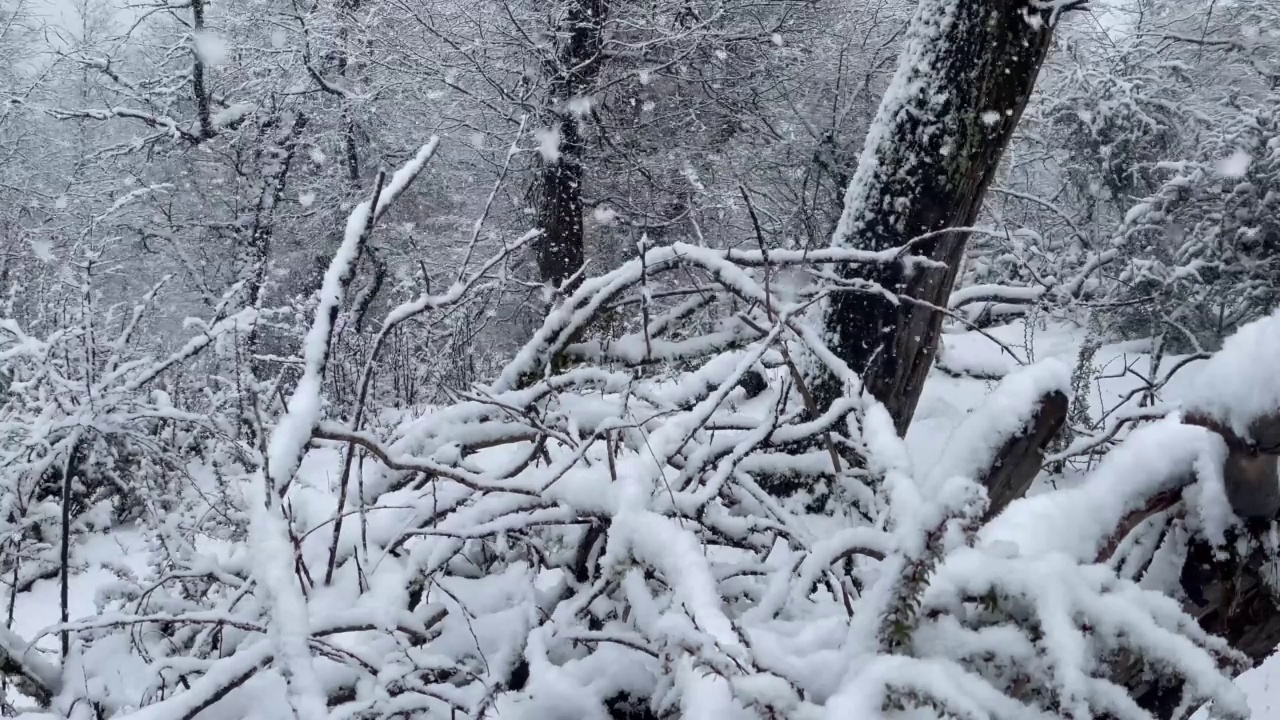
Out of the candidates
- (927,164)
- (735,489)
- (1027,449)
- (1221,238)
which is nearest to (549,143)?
(1221,238)

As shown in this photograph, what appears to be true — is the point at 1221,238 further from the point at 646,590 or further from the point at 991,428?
the point at 646,590

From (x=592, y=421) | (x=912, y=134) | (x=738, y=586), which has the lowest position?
(x=738, y=586)

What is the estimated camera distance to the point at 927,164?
2.45m

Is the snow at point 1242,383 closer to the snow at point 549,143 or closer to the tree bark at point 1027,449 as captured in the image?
the tree bark at point 1027,449

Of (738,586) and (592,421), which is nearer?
(738,586)

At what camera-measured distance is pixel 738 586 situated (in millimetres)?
1301

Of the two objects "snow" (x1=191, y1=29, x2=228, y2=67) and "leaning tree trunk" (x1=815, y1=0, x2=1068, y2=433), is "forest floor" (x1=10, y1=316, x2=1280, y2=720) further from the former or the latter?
"snow" (x1=191, y1=29, x2=228, y2=67)

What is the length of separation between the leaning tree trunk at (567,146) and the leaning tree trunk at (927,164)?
5955 mm

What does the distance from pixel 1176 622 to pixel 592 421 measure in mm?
1061

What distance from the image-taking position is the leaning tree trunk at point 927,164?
94.2 inches

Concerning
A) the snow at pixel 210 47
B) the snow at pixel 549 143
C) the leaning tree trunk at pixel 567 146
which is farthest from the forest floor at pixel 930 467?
the snow at pixel 210 47

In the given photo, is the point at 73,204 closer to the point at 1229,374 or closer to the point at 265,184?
the point at 265,184

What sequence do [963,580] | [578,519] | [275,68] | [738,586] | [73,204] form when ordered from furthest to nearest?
1. [73,204]
2. [275,68]
3. [738,586]
4. [578,519]
5. [963,580]

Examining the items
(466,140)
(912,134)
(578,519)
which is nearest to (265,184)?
(466,140)
